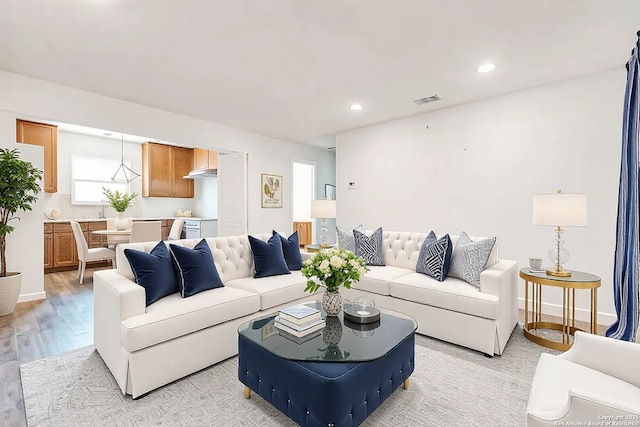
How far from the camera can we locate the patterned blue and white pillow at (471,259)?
9.27ft

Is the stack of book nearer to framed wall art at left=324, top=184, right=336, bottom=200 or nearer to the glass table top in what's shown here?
the glass table top

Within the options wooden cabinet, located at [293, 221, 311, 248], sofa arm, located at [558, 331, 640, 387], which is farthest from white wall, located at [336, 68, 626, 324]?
wooden cabinet, located at [293, 221, 311, 248]

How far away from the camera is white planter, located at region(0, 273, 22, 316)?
3314 millimetres

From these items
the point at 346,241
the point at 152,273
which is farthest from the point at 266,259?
the point at 346,241

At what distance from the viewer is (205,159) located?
266 inches

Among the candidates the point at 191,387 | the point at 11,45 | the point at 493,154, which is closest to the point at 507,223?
the point at 493,154

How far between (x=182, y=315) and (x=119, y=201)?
5031 mm

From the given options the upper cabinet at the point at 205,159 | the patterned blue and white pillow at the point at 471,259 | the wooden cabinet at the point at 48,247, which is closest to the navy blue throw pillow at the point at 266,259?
the patterned blue and white pillow at the point at 471,259

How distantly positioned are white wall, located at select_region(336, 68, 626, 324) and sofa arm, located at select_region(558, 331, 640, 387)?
237cm

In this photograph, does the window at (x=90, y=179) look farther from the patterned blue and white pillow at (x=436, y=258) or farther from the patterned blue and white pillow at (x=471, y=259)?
the patterned blue and white pillow at (x=471, y=259)

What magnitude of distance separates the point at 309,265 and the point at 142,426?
1.27 meters

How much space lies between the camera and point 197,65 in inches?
122

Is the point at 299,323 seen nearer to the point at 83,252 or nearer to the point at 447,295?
the point at 447,295

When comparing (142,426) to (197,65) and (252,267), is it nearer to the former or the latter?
(252,267)
